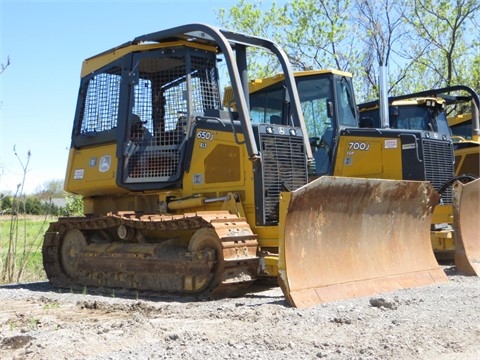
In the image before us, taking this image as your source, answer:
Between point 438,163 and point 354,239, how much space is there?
13.5 ft

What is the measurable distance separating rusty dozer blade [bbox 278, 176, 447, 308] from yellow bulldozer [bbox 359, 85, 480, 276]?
50cm

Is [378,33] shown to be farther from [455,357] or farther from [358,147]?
[455,357]

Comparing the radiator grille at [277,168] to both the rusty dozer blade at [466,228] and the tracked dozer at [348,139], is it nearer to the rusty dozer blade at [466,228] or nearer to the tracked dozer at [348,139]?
the rusty dozer blade at [466,228]

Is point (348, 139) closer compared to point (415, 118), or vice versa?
point (348, 139)

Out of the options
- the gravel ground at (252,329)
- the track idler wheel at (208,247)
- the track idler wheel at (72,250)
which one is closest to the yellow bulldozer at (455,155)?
the gravel ground at (252,329)

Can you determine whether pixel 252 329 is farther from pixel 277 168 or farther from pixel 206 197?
pixel 206 197

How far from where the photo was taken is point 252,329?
198 inches

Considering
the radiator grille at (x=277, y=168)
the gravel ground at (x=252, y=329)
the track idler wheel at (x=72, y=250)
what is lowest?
the gravel ground at (x=252, y=329)

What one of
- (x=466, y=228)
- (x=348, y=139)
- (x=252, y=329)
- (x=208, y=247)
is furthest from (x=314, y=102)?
(x=252, y=329)

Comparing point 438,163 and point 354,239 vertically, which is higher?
point 438,163

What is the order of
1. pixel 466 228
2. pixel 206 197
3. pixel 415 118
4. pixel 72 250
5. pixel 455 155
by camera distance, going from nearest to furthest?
pixel 206 197 → pixel 466 228 → pixel 72 250 → pixel 415 118 → pixel 455 155

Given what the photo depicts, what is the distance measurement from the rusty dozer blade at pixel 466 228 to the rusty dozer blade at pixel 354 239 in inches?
14.7

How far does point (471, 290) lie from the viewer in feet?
23.0

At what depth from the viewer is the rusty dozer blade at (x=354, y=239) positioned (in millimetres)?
6363
